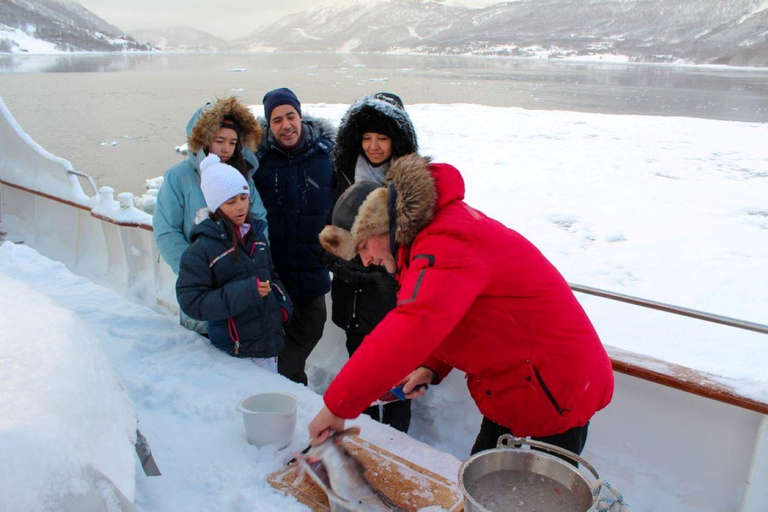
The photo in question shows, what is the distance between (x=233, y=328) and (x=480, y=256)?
1435mm

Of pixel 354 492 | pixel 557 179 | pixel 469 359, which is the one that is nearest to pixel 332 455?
pixel 354 492

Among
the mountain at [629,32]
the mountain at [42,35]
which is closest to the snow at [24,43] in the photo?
the mountain at [42,35]

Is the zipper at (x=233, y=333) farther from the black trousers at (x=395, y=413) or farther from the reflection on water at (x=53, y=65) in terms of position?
the reflection on water at (x=53, y=65)

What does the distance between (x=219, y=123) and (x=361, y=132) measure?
0.68m

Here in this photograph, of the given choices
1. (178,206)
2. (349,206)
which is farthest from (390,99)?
(349,206)

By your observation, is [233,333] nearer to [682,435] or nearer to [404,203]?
[404,203]

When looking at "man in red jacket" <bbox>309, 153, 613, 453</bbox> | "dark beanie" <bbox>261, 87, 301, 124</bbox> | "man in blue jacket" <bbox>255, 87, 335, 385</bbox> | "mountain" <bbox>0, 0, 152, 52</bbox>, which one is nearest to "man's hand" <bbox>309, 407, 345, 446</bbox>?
"man in red jacket" <bbox>309, 153, 613, 453</bbox>

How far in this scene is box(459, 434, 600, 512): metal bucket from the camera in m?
1.21

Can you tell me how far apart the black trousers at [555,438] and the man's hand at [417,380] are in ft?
0.75

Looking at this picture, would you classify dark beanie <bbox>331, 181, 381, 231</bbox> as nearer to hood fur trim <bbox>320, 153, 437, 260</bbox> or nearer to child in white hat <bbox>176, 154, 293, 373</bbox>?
hood fur trim <bbox>320, 153, 437, 260</bbox>

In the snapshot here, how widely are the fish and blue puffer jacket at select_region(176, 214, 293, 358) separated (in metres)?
0.96

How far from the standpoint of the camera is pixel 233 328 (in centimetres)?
240

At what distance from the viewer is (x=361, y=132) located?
264cm

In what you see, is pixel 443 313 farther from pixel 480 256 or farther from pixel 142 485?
pixel 142 485
